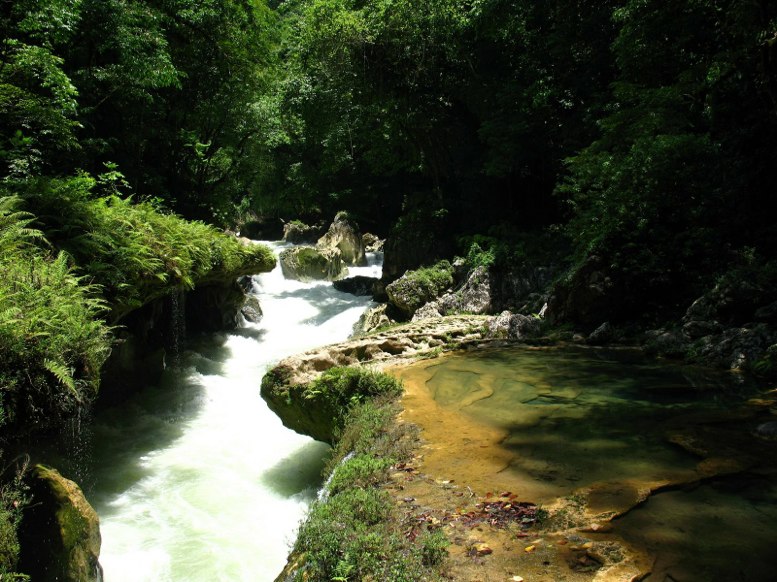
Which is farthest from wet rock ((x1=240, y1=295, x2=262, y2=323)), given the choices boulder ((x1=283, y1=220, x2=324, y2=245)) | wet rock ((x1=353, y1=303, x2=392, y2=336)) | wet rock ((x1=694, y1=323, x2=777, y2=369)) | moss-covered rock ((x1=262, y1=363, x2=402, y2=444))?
wet rock ((x1=694, y1=323, x2=777, y2=369))

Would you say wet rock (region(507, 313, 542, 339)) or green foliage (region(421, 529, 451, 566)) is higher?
green foliage (region(421, 529, 451, 566))

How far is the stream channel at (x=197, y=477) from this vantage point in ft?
20.5

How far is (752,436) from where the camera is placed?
4871mm

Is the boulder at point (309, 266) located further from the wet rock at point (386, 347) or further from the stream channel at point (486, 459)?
the wet rock at point (386, 347)

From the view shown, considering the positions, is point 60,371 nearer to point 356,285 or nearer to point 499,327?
point 499,327

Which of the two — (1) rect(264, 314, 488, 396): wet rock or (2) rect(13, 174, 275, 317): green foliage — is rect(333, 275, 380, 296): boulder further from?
(2) rect(13, 174, 275, 317): green foliage

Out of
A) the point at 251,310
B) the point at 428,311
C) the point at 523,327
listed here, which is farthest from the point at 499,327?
the point at 251,310

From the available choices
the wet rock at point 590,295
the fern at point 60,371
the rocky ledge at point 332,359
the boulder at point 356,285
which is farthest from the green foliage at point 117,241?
the boulder at point 356,285

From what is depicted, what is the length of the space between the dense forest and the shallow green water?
1.84m

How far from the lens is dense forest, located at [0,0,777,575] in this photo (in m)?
7.68

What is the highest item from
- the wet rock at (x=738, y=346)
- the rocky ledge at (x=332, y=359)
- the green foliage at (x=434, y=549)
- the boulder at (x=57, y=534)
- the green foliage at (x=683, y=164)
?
the green foliage at (x=683, y=164)

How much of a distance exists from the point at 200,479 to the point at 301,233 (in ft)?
89.4

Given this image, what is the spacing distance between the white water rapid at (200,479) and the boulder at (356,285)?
28.3ft

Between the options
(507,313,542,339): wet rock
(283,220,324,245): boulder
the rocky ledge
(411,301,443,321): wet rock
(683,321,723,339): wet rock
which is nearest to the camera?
the rocky ledge
